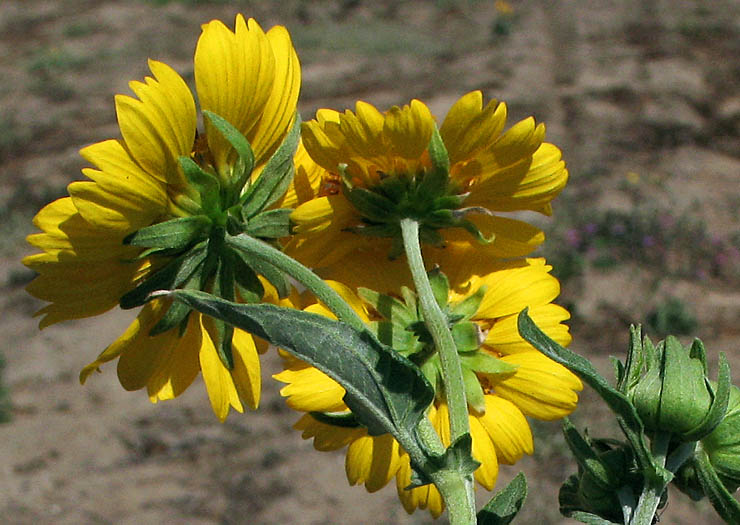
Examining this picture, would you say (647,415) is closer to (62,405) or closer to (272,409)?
(272,409)

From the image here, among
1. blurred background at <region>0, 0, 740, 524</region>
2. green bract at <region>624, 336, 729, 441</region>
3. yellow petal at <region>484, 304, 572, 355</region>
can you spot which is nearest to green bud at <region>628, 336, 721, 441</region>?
green bract at <region>624, 336, 729, 441</region>

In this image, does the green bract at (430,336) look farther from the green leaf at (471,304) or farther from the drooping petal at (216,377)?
the drooping petal at (216,377)

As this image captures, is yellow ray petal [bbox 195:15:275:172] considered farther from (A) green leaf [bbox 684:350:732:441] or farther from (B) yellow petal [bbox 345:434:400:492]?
(A) green leaf [bbox 684:350:732:441]

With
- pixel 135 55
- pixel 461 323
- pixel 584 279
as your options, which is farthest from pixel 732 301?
pixel 135 55

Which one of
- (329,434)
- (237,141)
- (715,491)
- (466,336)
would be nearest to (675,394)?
(715,491)

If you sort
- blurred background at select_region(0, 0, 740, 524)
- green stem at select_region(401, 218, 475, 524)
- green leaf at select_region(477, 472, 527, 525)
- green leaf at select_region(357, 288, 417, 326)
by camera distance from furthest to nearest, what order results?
1. blurred background at select_region(0, 0, 740, 524)
2. green leaf at select_region(357, 288, 417, 326)
3. green leaf at select_region(477, 472, 527, 525)
4. green stem at select_region(401, 218, 475, 524)

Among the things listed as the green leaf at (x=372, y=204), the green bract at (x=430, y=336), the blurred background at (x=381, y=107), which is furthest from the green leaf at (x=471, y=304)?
the blurred background at (x=381, y=107)
